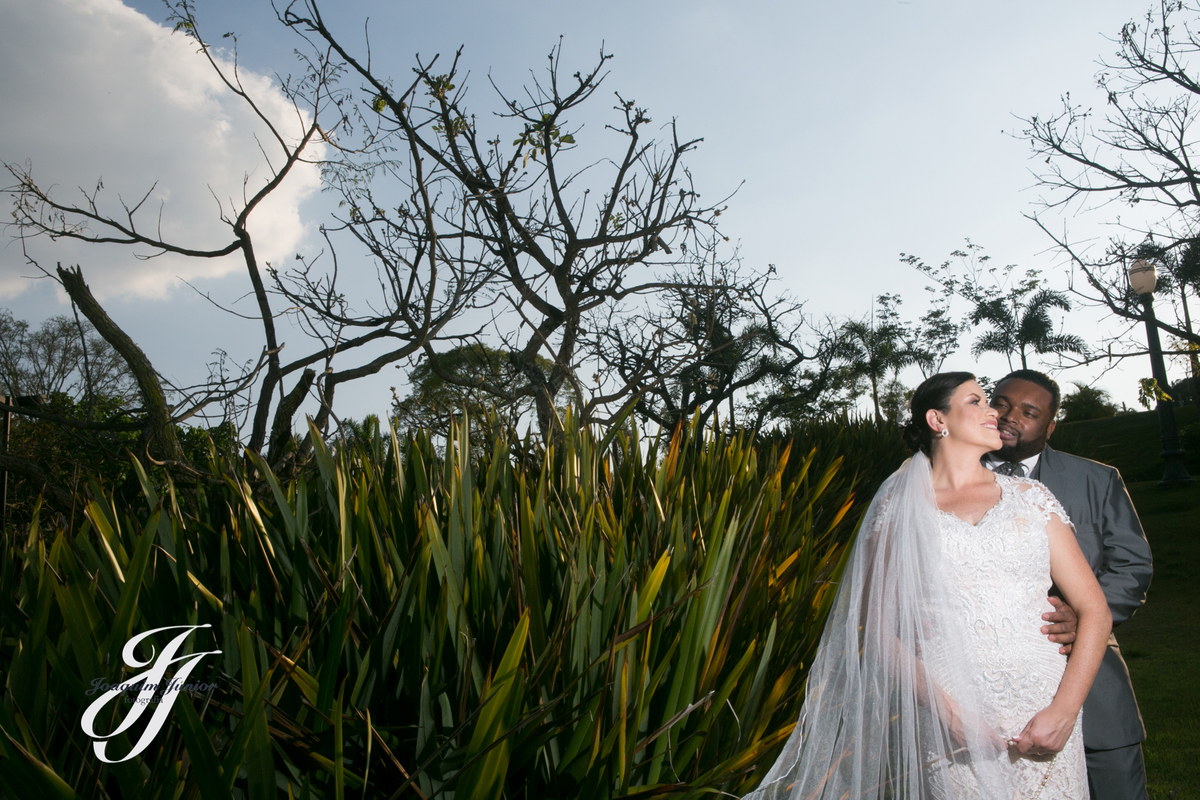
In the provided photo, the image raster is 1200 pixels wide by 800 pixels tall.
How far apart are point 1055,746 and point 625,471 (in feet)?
6.67

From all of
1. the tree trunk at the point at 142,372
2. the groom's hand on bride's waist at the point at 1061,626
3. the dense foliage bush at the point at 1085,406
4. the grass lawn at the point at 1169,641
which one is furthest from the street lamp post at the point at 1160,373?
the dense foliage bush at the point at 1085,406

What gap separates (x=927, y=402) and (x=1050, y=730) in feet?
3.62

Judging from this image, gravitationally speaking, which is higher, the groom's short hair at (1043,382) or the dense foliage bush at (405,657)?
the groom's short hair at (1043,382)

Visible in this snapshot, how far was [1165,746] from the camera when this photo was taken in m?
4.18

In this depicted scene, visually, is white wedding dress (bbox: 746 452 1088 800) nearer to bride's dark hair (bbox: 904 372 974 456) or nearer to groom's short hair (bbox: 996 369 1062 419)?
bride's dark hair (bbox: 904 372 974 456)

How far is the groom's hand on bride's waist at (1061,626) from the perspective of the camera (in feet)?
7.32

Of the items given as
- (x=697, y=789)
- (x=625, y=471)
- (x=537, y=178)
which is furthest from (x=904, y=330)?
(x=697, y=789)

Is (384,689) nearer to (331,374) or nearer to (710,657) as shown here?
(710,657)

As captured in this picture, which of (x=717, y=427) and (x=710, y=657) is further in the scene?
(x=717, y=427)

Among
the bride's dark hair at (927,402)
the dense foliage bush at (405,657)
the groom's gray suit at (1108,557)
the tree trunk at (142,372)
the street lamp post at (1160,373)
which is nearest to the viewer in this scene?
the dense foliage bush at (405,657)

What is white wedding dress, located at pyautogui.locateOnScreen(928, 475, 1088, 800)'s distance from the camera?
7.15 feet

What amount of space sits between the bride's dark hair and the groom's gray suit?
1.59 ft

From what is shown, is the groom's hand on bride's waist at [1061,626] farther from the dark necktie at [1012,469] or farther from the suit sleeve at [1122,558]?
the dark necktie at [1012,469]

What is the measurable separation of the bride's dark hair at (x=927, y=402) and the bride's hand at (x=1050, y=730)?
0.93 m
